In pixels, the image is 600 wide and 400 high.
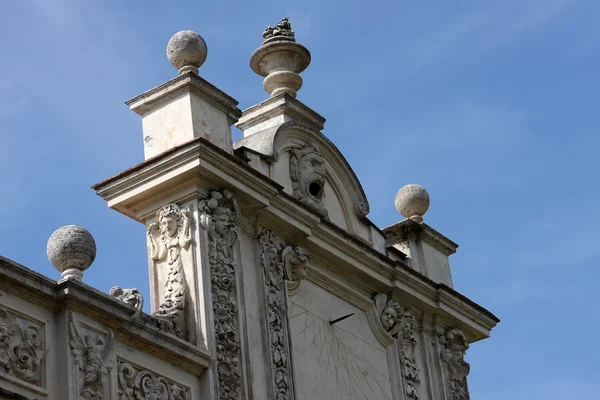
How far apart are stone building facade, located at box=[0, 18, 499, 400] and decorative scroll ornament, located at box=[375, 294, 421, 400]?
0.07 ft

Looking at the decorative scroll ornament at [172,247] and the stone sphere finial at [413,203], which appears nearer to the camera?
the decorative scroll ornament at [172,247]

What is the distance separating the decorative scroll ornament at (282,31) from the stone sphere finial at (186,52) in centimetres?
211

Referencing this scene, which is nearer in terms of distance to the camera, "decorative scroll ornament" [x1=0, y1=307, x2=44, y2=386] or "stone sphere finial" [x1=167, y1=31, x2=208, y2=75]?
"decorative scroll ornament" [x1=0, y1=307, x2=44, y2=386]

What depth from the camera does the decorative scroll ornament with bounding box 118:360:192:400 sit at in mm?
16750

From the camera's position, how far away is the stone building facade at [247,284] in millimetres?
16391

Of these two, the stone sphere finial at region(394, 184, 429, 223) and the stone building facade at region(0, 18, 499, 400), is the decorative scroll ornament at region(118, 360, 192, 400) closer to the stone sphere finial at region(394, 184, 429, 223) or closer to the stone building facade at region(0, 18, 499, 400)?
the stone building facade at region(0, 18, 499, 400)

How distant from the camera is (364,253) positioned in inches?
805

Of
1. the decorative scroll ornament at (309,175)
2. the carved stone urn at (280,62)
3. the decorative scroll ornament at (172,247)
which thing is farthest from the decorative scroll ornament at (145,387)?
the carved stone urn at (280,62)

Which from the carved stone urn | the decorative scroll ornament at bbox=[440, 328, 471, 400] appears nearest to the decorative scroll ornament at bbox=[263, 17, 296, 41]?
the carved stone urn

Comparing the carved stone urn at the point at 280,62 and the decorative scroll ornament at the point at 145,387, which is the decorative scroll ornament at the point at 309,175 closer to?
the carved stone urn at the point at 280,62

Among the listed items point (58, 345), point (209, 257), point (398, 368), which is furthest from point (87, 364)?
point (398, 368)

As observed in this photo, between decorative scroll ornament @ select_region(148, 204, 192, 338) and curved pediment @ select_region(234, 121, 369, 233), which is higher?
curved pediment @ select_region(234, 121, 369, 233)

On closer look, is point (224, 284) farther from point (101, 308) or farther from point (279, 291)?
point (101, 308)

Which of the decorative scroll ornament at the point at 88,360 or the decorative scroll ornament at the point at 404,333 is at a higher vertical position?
the decorative scroll ornament at the point at 404,333
